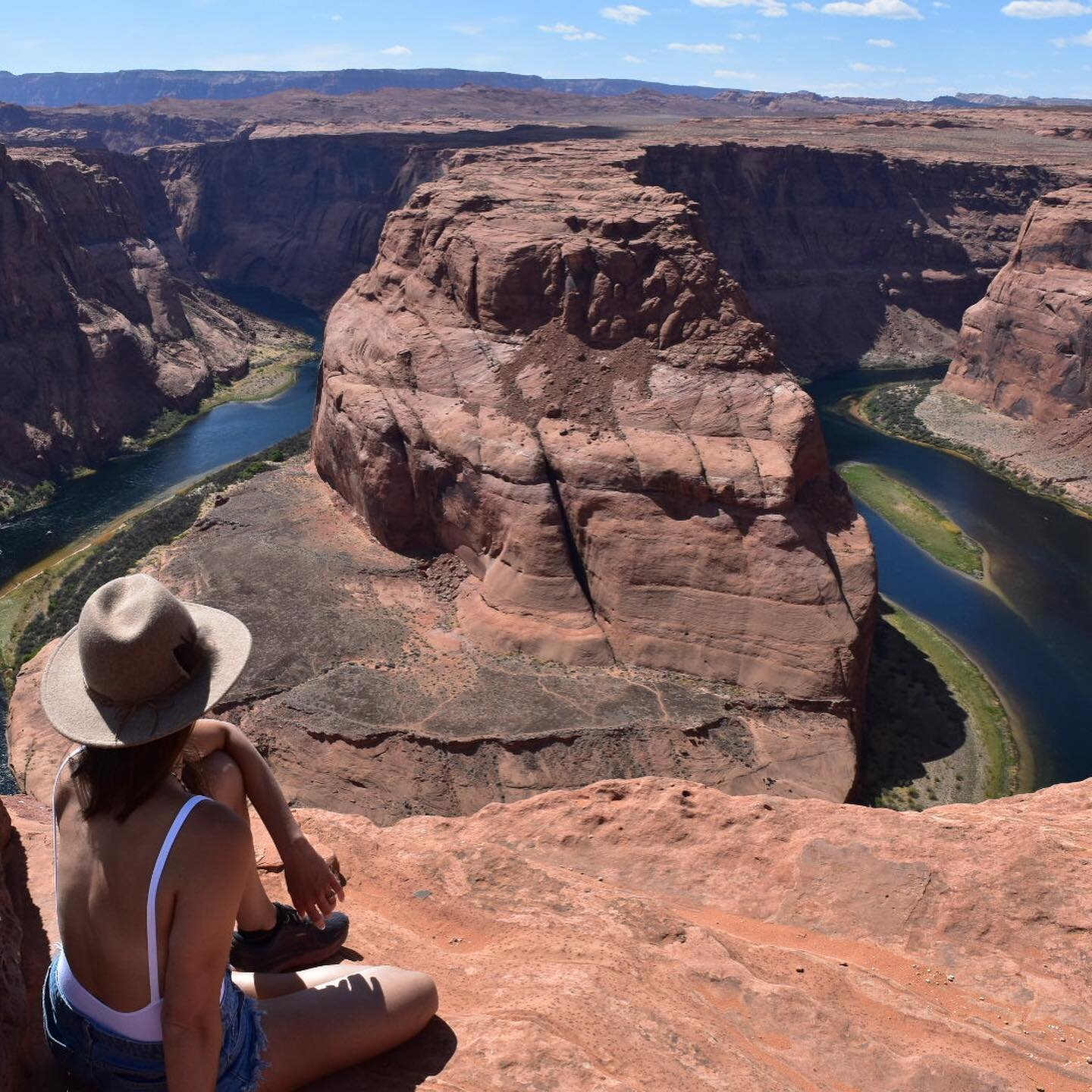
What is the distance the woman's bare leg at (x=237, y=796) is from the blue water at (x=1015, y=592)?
27.7 metres

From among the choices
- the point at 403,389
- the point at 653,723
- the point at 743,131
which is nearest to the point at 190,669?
the point at 653,723

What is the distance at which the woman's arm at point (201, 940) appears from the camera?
15.8ft

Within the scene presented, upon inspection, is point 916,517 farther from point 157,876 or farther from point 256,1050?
point 157,876

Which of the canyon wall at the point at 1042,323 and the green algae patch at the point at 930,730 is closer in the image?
the green algae patch at the point at 930,730

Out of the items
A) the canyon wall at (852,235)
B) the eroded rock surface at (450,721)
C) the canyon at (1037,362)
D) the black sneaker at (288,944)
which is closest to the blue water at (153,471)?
the eroded rock surface at (450,721)

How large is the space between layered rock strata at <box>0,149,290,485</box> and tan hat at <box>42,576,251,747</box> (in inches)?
2144

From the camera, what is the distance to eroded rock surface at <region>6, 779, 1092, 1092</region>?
22.3ft

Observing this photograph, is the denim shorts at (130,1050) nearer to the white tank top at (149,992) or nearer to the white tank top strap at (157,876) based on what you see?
the white tank top at (149,992)

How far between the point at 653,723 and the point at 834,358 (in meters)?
57.6

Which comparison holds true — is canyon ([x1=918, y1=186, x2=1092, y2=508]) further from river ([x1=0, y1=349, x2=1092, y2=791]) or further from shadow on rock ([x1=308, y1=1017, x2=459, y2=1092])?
shadow on rock ([x1=308, y1=1017, x2=459, y2=1092])

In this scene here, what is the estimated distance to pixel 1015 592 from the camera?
41062mm

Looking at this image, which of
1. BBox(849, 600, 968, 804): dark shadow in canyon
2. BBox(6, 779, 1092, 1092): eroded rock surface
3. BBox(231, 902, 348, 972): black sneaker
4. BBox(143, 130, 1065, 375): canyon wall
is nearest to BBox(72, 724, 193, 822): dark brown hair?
BBox(6, 779, 1092, 1092): eroded rock surface

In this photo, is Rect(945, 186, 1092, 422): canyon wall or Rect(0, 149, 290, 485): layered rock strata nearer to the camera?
Rect(945, 186, 1092, 422): canyon wall

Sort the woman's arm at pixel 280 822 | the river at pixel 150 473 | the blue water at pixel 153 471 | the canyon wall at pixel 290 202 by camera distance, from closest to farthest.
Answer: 1. the woman's arm at pixel 280 822
2. the river at pixel 150 473
3. the blue water at pixel 153 471
4. the canyon wall at pixel 290 202
